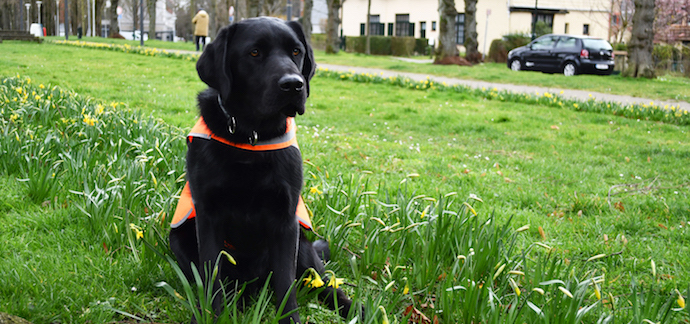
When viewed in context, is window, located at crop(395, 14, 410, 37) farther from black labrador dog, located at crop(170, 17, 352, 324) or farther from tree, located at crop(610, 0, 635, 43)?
black labrador dog, located at crop(170, 17, 352, 324)

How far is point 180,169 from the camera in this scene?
144 inches

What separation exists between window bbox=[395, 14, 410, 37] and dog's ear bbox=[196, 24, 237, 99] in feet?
145

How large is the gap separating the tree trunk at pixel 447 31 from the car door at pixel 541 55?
311 cm

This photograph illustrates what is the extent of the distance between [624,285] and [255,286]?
2052 mm

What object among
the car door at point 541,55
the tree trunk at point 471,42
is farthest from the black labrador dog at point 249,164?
the tree trunk at point 471,42

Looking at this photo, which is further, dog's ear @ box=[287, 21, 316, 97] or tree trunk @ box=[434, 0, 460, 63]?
tree trunk @ box=[434, 0, 460, 63]

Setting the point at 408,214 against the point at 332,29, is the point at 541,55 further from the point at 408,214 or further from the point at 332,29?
the point at 408,214

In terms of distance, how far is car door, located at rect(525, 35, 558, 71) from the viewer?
21266 mm

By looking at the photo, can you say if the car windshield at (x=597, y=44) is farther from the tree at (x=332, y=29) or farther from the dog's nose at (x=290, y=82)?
the dog's nose at (x=290, y=82)

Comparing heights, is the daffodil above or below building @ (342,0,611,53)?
below

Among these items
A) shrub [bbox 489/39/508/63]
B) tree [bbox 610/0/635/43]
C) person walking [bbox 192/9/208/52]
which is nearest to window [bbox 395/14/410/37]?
tree [bbox 610/0/635/43]

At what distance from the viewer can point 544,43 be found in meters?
21.7

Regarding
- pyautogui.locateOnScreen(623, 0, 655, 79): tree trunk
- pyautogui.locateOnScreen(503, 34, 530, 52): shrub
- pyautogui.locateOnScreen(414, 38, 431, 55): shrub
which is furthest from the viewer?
pyautogui.locateOnScreen(414, 38, 431, 55): shrub

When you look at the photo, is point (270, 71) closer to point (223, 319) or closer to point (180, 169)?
point (223, 319)
